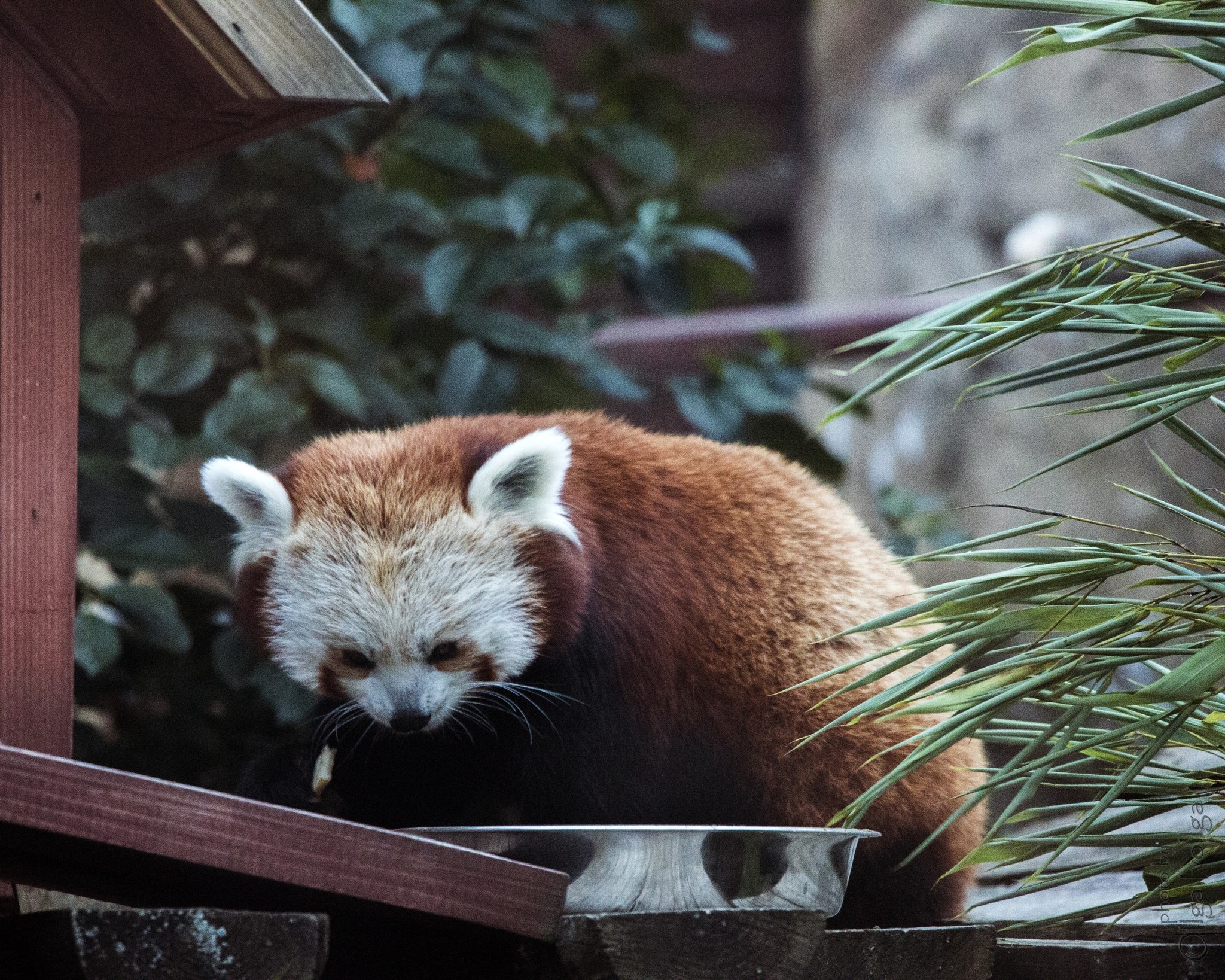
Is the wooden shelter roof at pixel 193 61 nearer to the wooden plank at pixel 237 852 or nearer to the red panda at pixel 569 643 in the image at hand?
the red panda at pixel 569 643

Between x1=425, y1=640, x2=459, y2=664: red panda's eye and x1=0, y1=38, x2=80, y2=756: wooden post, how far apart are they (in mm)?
447

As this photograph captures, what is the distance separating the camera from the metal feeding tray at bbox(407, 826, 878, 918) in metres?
1.31

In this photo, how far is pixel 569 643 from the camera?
5.63 feet

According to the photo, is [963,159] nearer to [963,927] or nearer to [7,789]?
[963,927]

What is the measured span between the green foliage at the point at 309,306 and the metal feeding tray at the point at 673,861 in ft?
4.28

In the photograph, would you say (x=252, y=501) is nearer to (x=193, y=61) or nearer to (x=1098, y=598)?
(x=193, y=61)

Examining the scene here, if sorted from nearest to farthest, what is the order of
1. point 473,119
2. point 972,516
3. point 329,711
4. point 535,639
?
point 535,639 < point 329,711 < point 473,119 < point 972,516

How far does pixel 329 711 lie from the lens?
182cm

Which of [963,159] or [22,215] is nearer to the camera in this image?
[22,215]

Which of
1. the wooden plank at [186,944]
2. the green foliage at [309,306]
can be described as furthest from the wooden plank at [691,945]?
the green foliage at [309,306]

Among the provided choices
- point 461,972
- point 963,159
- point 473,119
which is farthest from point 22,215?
point 963,159

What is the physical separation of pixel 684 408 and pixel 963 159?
2.57 m

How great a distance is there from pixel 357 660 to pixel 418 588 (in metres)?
0.13

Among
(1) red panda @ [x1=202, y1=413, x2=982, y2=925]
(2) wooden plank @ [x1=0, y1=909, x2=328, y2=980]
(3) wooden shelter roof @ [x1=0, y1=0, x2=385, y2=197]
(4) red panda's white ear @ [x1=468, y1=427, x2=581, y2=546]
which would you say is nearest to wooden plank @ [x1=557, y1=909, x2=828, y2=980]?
(2) wooden plank @ [x1=0, y1=909, x2=328, y2=980]
